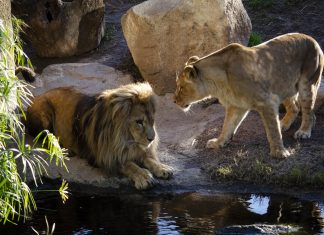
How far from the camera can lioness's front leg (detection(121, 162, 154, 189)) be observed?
740 centimetres

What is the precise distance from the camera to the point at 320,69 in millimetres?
8602

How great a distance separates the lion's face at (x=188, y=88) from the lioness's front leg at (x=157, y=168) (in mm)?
814

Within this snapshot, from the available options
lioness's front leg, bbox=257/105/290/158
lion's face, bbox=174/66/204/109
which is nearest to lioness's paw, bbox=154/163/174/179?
lion's face, bbox=174/66/204/109

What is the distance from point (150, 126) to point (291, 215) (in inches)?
66.4

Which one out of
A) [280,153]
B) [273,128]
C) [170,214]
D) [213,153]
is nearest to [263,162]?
[280,153]

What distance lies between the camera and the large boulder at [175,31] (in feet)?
32.0

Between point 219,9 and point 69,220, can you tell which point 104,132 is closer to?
point 69,220

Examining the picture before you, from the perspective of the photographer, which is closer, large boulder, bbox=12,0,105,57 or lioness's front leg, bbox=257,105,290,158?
lioness's front leg, bbox=257,105,290,158

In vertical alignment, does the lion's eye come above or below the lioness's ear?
below

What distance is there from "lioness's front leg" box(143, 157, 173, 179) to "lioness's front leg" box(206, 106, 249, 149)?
90cm

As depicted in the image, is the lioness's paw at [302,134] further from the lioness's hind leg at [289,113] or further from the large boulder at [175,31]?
the large boulder at [175,31]

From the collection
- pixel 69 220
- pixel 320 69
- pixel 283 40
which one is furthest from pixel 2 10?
pixel 320 69

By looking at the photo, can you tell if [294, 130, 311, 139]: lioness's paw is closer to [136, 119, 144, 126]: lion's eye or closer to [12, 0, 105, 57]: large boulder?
[136, 119, 144, 126]: lion's eye

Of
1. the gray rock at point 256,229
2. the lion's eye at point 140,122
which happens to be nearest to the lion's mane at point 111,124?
the lion's eye at point 140,122
